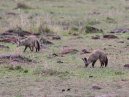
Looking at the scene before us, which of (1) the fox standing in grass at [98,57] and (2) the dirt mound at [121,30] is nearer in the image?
(1) the fox standing in grass at [98,57]

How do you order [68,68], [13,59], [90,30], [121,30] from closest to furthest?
[68,68] < [13,59] < [90,30] < [121,30]

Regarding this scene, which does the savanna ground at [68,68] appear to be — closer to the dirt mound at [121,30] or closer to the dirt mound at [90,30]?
the dirt mound at [90,30]

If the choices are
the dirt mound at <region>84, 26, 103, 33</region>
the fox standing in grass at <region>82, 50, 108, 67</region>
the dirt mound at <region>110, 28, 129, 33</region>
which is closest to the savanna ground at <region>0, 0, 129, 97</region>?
the fox standing in grass at <region>82, 50, 108, 67</region>

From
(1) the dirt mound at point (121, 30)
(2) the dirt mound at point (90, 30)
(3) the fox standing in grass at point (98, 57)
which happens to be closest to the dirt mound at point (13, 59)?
(3) the fox standing in grass at point (98, 57)

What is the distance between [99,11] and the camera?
3656 cm

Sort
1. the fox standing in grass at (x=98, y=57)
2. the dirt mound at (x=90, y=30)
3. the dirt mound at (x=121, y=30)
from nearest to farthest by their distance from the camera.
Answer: the fox standing in grass at (x=98, y=57)
the dirt mound at (x=90, y=30)
the dirt mound at (x=121, y=30)

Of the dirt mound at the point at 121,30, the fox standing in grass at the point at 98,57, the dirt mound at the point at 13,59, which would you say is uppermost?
the fox standing in grass at the point at 98,57

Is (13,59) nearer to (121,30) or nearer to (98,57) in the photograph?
(98,57)

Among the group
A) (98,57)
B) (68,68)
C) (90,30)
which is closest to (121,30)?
(90,30)

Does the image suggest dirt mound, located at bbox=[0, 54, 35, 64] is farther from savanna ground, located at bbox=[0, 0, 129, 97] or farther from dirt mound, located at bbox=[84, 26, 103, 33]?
dirt mound, located at bbox=[84, 26, 103, 33]

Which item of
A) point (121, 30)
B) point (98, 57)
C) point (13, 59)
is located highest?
point (98, 57)

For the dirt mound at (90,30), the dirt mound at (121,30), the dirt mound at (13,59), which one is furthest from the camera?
the dirt mound at (121,30)

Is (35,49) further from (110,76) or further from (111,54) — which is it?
(110,76)

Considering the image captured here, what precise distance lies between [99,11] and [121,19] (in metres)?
4.42
